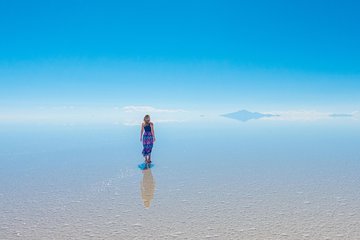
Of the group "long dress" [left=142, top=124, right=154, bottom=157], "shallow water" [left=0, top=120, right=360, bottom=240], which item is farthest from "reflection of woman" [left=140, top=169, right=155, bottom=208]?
"long dress" [left=142, top=124, right=154, bottom=157]

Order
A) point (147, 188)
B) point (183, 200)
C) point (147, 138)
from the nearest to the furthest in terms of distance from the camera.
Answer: point (183, 200) → point (147, 188) → point (147, 138)

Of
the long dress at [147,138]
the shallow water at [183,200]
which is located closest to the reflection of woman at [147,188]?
the shallow water at [183,200]

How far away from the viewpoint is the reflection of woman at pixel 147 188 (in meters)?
9.14

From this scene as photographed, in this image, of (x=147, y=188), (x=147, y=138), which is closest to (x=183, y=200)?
(x=147, y=188)

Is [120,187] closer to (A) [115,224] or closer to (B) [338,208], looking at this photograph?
(A) [115,224]

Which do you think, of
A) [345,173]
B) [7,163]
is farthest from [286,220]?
[7,163]

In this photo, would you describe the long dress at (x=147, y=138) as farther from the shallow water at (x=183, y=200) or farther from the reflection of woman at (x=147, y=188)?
the reflection of woman at (x=147, y=188)

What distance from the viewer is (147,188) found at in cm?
1043

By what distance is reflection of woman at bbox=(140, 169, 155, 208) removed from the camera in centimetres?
914

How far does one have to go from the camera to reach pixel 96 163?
15.8 meters

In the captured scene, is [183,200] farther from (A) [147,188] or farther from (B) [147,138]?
(B) [147,138]

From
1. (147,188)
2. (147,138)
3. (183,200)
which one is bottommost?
(183,200)

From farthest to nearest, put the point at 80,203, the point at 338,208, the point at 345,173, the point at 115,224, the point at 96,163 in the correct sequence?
the point at 96,163 → the point at 345,173 → the point at 80,203 → the point at 338,208 → the point at 115,224

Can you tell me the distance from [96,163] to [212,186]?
7741 mm
